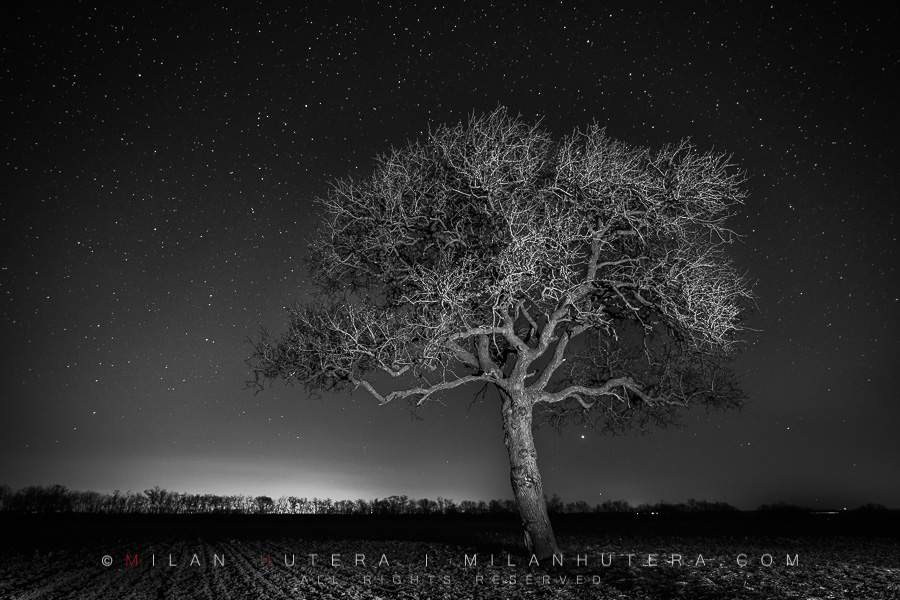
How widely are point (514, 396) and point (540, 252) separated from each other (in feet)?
13.1

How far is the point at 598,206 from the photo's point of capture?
14.3 meters

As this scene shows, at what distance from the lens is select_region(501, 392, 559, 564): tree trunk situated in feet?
41.7

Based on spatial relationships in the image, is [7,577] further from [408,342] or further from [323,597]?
[408,342]

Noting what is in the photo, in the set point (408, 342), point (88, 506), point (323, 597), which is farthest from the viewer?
point (88, 506)

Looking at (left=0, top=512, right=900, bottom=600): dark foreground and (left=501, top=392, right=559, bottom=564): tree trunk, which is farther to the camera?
(left=501, top=392, right=559, bottom=564): tree trunk

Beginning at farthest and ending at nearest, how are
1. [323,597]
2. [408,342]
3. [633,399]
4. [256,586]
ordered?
[633,399]
[408,342]
[256,586]
[323,597]

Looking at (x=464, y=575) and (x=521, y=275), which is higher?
(x=521, y=275)

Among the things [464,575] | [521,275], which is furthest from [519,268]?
[464,575]

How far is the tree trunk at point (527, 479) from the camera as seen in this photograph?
1272cm

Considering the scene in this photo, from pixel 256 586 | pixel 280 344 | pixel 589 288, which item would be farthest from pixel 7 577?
pixel 589 288

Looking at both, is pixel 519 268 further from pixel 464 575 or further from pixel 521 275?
pixel 464 575

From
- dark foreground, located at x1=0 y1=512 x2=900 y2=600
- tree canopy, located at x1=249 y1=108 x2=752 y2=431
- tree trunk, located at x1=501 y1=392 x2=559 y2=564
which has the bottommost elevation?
dark foreground, located at x1=0 y1=512 x2=900 y2=600

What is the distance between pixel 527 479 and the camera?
42.9ft

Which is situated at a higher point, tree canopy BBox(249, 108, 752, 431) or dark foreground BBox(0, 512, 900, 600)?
→ tree canopy BBox(249, 108, 752, 431)
